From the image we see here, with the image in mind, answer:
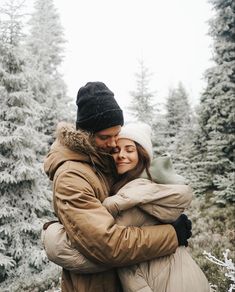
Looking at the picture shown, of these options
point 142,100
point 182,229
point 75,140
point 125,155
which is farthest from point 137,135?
point 142,100

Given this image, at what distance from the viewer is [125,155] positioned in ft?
11.4

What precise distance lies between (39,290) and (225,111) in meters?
11.8

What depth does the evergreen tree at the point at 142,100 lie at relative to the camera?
24766mm

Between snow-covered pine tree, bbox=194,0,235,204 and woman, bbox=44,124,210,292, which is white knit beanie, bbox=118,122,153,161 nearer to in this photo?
woman, bbox=44,124,210,292

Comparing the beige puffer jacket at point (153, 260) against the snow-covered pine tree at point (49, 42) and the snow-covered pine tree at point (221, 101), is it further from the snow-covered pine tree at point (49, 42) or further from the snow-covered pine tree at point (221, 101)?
the snow-covered pine tree at point (49, 42)

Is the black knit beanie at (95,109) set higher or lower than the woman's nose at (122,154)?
higher

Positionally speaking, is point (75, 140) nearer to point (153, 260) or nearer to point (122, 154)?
point (122, 154)

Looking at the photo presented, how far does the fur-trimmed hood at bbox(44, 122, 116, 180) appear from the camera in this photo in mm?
2965

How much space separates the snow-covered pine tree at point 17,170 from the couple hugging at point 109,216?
27.6 feet

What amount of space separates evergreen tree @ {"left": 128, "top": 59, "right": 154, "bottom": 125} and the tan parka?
2168 cm

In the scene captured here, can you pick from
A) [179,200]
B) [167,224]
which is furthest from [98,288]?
[179,200]

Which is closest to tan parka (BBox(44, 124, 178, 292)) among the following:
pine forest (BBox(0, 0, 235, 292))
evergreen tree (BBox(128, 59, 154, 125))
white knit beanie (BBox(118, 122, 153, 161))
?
white knit beanie (BBox(118, 122, 153, 161))

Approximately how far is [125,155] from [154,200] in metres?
0.75

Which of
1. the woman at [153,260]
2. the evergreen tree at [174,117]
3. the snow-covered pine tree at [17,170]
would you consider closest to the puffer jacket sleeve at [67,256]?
the woman at [153,260]
